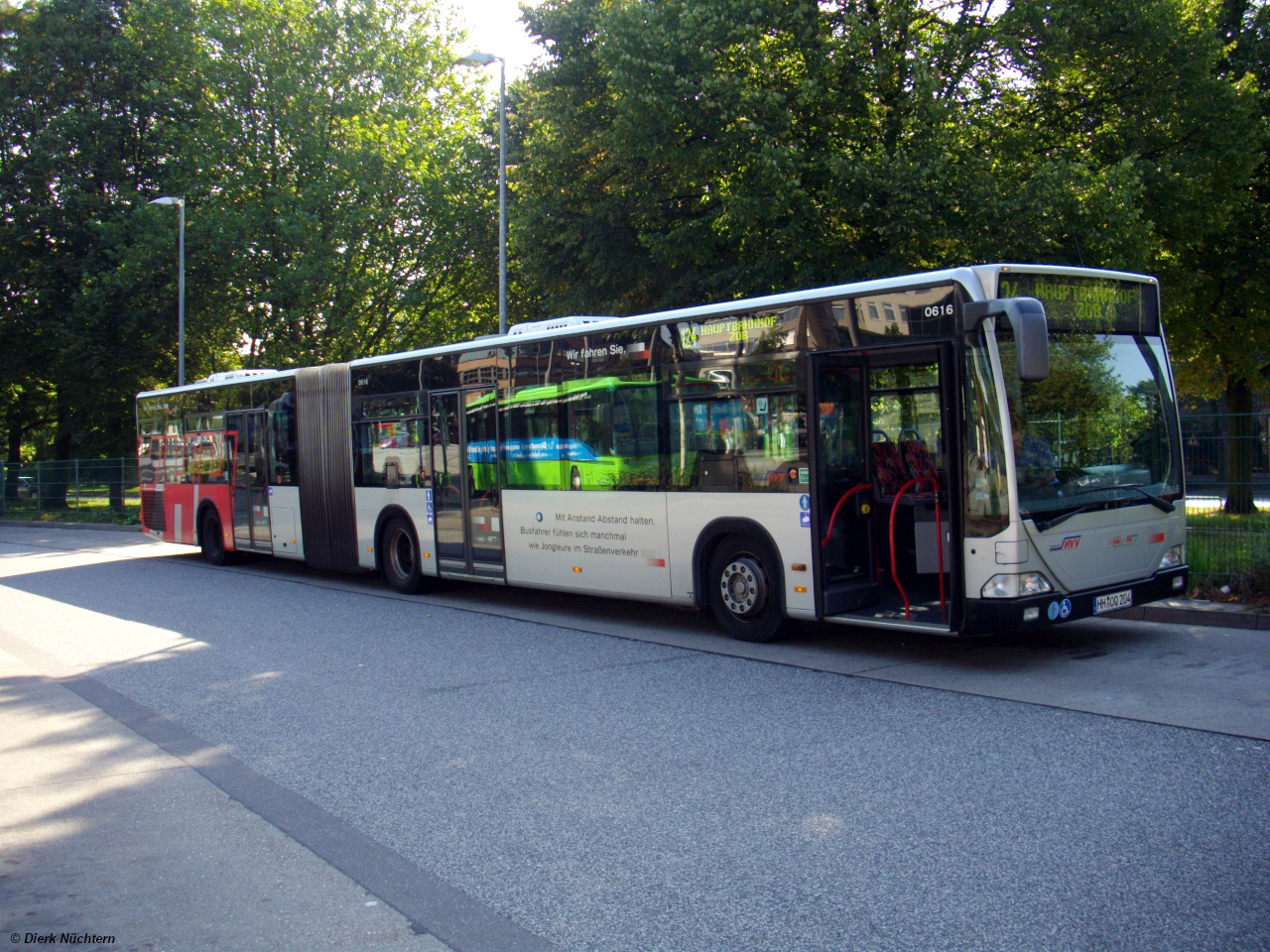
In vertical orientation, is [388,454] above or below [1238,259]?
below

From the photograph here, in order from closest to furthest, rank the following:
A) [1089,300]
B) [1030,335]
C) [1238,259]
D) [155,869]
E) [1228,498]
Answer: [155,869], [1030,335], [1089,300], [1228,498], [1238,259]

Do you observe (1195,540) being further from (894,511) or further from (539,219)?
(539,219)

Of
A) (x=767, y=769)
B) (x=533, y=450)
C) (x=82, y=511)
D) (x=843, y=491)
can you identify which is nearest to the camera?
(x=767, y=769)

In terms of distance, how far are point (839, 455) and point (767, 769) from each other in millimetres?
3828

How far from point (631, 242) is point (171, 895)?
16528mm

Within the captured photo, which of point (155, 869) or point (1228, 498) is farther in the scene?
point (1228, 498)

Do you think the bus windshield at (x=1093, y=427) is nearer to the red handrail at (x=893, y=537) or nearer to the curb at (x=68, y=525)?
the red handrail at (x=893, y=537)

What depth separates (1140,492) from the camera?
28.1 feet

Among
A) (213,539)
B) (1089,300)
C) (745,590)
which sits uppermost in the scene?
(1089,300)

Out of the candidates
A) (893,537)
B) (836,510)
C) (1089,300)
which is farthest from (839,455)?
(1089,300)

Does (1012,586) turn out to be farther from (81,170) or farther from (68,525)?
(81,170)

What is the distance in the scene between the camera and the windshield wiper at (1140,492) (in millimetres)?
8258

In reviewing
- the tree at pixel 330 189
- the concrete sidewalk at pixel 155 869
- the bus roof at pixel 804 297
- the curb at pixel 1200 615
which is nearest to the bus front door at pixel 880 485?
the bus roof at pixel 804 297

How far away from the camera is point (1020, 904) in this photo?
13.1 ft
